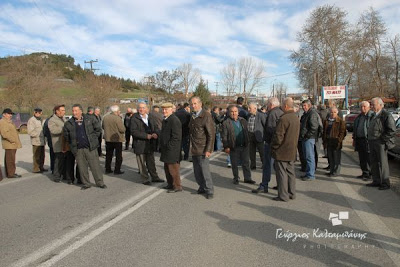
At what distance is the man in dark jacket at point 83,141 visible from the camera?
671 centimetres

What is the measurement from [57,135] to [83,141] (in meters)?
1.35

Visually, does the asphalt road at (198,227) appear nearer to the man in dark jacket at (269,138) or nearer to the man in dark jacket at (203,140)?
the man in dark jacket at (269,138)

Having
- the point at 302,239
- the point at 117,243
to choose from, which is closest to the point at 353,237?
the point at 302,239

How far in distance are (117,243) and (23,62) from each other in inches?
1239

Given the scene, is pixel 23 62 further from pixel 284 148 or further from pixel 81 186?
pixel 284 148

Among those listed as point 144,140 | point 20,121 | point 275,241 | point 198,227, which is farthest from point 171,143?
point 20,121

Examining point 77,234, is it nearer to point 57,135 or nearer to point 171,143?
point 171,143

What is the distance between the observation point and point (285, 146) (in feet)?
18.1

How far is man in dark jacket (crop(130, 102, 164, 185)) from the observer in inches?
279

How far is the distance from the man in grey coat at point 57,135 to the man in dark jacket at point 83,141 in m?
0.88

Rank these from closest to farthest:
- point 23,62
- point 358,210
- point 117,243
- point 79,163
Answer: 1. point 117,243
2. point 358,210
3. point 79,163
4. point 23,62

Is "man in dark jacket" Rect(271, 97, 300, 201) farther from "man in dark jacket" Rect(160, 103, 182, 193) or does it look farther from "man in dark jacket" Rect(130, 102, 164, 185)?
"man in dark jacket" Rect(130, 102, 164, 185)

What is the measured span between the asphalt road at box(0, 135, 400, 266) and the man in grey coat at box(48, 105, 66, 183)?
3.23 feet

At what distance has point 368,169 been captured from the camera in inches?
286
